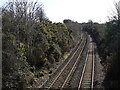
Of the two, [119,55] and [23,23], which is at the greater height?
[23,23]

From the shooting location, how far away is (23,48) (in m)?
22.3

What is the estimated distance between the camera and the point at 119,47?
14.7m

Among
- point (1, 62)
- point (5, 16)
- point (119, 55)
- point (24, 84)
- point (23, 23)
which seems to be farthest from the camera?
point (23, 23)

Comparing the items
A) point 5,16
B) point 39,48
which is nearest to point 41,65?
point 39,48

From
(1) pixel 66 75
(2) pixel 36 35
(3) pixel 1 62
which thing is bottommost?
(1) pixel 66 75

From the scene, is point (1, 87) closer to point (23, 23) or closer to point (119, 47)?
point (119, 47)

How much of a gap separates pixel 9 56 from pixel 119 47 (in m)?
6.65

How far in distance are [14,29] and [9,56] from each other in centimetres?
779

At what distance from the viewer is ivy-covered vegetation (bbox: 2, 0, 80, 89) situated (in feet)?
54.5

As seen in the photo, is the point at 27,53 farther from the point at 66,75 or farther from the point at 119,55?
the point at 119,55

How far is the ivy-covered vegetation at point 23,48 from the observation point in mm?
16625

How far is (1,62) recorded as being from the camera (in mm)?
16188

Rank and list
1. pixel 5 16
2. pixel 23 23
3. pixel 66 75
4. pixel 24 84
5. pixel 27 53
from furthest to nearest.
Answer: pixel 23 23 → pixel 27 53 → pixel 66 75 → pixel 5 16 → pixel 24 84

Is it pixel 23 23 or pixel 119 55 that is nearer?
pixel 119 55
